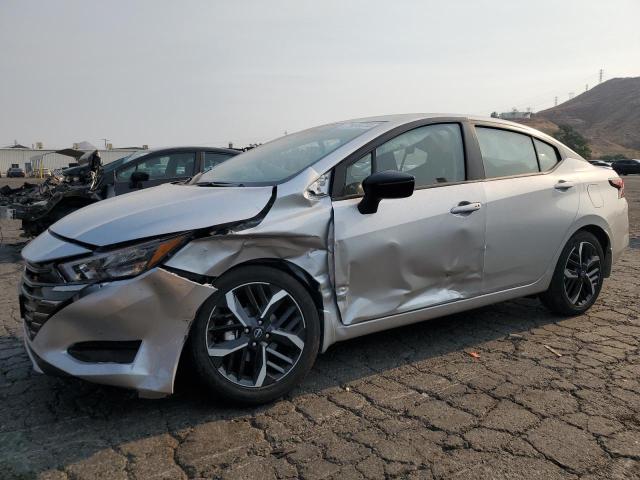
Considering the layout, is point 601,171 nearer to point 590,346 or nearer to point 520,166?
point 520,166

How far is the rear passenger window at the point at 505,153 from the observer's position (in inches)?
158

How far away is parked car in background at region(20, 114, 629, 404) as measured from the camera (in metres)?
2.67

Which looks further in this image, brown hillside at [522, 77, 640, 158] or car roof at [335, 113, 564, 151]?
brown hillside at [522, 77, 640, 158]

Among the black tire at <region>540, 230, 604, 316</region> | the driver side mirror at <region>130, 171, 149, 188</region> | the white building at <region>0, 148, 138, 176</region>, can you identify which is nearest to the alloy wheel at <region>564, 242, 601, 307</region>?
the black tire at <region>540, 230, 604, 316</region>

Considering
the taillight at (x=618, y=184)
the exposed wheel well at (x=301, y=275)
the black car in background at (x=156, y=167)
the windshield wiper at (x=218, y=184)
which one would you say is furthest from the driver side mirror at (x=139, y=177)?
the taillight at (x=618, y=184)

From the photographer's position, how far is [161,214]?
2.89 meters

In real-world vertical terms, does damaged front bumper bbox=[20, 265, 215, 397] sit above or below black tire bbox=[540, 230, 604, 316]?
→ above

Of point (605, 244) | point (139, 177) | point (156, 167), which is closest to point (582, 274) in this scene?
point (605, 244)

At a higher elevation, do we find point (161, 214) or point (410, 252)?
point (161, 214)

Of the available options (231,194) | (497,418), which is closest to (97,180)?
(231,194)

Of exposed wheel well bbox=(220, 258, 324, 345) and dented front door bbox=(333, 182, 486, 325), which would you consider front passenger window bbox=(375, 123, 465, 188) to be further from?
exposed wheel well bbox=(220, 258, 324, 345)

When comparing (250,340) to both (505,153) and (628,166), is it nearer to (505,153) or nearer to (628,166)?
(505,153)

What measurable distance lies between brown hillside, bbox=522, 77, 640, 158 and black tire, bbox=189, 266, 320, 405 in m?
97.4

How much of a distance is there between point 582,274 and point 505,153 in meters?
1.23
